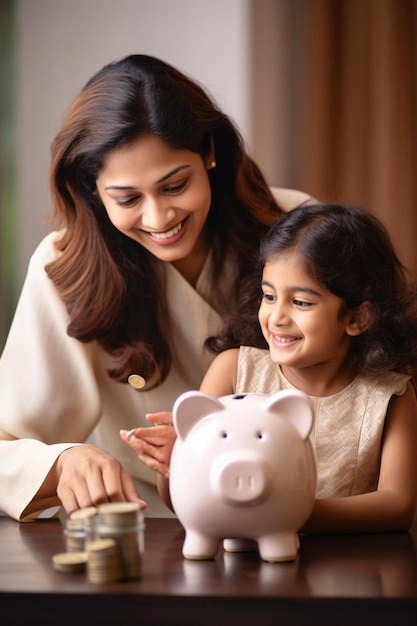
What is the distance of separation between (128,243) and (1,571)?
77 cm

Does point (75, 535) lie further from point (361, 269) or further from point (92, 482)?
point (361, 269)

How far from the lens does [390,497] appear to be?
1.18 meters

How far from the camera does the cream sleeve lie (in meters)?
1.58

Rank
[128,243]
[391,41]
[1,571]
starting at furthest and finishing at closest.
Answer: [391,41] < [128,243] < [1,571]

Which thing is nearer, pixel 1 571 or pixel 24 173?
pixel 1 571

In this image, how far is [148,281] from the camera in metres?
1.65

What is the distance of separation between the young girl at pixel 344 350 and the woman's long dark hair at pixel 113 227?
17 centimetres

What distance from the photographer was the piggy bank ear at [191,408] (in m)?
0.99

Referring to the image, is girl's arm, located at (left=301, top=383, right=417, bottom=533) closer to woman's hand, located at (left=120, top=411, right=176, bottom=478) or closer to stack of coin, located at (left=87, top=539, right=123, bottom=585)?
woman's hand, located at (left=120, top=411, right=176, bottom=478)

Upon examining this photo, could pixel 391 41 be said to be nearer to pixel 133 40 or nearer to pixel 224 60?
pixel 224 60

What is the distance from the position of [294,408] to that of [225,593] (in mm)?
225

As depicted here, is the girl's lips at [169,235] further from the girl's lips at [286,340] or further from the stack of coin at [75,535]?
the stack of coin at [75,535]

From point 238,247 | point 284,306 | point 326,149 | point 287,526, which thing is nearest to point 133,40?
point 326,149

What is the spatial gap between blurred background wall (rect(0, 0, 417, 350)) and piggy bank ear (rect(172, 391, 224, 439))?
1.57 meters
